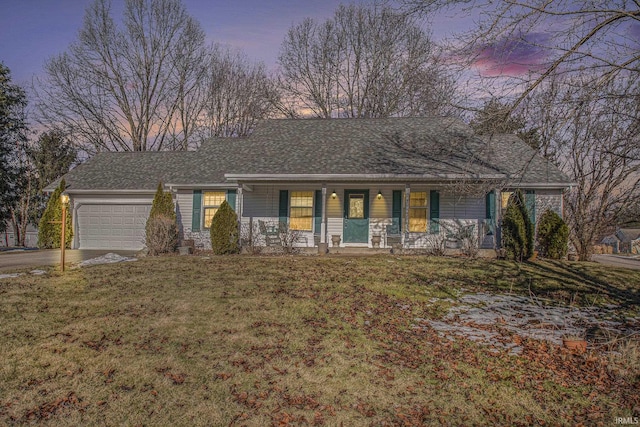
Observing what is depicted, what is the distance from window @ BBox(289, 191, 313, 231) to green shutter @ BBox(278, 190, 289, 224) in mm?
149

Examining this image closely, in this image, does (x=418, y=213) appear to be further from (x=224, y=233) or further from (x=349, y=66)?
(x=349, y=66)

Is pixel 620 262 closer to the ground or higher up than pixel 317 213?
closer to the ground

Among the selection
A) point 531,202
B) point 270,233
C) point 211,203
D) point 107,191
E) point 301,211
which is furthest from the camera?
point 107,191

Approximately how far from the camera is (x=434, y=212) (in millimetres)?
14906

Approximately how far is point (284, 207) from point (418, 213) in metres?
4.79

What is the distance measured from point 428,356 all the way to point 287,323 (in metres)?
2.04

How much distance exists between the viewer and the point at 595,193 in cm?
1468

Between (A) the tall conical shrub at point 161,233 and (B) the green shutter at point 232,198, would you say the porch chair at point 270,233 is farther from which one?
(A) the tall conical shrub at point 161,233

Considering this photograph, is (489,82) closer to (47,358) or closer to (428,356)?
(428,356)

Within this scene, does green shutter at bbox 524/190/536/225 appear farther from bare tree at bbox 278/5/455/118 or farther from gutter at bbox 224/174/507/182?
bare tree at bbox 278/5/455/118

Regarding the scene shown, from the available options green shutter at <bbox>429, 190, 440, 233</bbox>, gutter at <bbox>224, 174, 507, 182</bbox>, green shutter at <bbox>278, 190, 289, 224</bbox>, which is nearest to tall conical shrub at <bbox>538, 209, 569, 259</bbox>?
gutter at <bbox>224, 174, 507, 182</bbox>

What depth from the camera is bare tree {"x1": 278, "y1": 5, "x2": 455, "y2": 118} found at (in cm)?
2597

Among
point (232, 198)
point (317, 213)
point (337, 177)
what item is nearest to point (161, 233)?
point (232, 198)

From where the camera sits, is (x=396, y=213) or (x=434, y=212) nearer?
(x=434, y=212)
